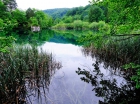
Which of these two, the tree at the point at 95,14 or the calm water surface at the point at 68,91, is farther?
the tree at the point at 95,14

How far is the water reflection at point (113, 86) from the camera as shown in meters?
4.59

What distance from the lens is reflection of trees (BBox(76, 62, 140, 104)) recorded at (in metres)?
4.56

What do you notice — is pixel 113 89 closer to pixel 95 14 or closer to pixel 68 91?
pixel 68 91

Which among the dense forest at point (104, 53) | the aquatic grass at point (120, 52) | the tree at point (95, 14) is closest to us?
the dense forest at point (104, 53)

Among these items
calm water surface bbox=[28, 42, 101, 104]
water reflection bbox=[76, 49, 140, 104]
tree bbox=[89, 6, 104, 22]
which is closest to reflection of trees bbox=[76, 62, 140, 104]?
water reflection bbox=[76, 49, 140, 104]

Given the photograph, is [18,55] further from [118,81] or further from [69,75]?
[118,81]

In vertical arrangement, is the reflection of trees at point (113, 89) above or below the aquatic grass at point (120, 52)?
below

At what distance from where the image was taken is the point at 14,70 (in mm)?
4461

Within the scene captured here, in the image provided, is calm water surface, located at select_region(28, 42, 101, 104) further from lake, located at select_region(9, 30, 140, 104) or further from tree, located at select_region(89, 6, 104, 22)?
tree, located at select_region(89, 6, 104, 22)

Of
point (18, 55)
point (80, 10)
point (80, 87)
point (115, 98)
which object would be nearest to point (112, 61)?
point (80, 87)

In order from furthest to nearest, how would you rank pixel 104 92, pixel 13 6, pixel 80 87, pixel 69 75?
pixel 13 6, pixel 69 75, pixel 80 87, pixel 104 92

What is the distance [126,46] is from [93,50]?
3.48m

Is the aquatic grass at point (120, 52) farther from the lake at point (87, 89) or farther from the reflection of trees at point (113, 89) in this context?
the reflection of trees at point (113, 89)

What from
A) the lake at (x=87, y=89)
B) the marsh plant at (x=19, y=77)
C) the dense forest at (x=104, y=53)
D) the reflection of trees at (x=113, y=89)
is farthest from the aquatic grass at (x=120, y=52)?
the marsh plant at (x=19, y=77)
